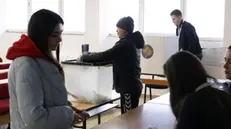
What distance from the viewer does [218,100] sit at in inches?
53.2

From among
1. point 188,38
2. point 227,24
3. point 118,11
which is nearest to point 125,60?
point 188,38

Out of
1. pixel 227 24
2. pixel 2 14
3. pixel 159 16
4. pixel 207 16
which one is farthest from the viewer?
pixel 2 14

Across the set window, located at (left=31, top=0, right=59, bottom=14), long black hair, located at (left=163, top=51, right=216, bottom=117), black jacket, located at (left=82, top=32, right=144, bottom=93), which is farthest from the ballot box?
window, located at (left=31, top=0, right=59, bottom=14)

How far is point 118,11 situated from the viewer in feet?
22.6

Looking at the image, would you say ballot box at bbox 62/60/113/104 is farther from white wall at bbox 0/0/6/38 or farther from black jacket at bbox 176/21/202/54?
white wall at bbox 0/0/6/38

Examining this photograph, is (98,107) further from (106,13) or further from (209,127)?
(106,13)

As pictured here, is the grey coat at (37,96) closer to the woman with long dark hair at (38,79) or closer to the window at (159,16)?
the woman with long dark hair at (38,79)

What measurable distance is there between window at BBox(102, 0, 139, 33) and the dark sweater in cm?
540

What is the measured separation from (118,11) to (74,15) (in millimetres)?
986

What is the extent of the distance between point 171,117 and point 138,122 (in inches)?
11.9

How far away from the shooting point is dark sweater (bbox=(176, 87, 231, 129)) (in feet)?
4.32

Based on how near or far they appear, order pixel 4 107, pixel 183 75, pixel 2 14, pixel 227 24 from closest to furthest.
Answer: pixel 183 75
pixel 4 107
pixel 227 24
pixel 2 14

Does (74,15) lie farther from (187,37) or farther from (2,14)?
(187,37)

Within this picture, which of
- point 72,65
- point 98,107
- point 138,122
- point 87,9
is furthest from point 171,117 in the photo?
point 87,9
